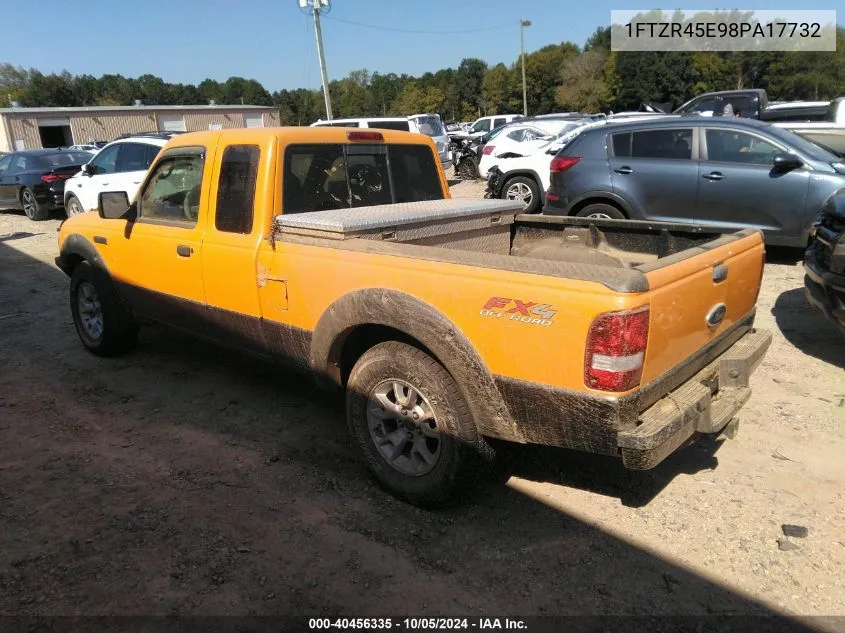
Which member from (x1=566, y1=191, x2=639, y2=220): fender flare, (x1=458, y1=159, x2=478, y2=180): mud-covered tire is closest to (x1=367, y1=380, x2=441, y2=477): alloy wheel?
(x1=566, y1=191, x2=639, y2=220): fender flare

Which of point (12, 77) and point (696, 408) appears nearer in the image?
point (696, 408)

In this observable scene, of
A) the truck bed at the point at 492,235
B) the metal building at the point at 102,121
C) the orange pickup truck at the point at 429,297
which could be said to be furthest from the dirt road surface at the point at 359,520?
the metal building at the point at 102,121

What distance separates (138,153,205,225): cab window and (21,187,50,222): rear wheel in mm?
11688

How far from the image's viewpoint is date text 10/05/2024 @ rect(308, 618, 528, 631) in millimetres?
2410

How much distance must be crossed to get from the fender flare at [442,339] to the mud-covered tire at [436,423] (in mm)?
75

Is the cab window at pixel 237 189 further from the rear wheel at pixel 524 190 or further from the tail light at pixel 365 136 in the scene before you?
the rear wheel at pixel 524 190

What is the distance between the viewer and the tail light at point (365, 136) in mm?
4090

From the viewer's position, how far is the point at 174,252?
421 cm

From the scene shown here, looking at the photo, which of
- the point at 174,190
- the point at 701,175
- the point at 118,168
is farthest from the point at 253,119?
the point at 174,190

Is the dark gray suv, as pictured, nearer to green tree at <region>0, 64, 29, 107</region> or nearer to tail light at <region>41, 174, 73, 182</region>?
tail light at <region>41, 174, 73, 182</region>

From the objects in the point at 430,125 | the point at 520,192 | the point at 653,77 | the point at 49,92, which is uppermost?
the point at 49,92

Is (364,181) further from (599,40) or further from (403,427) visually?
(599,40)

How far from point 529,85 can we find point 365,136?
84688mm

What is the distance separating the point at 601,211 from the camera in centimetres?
777
